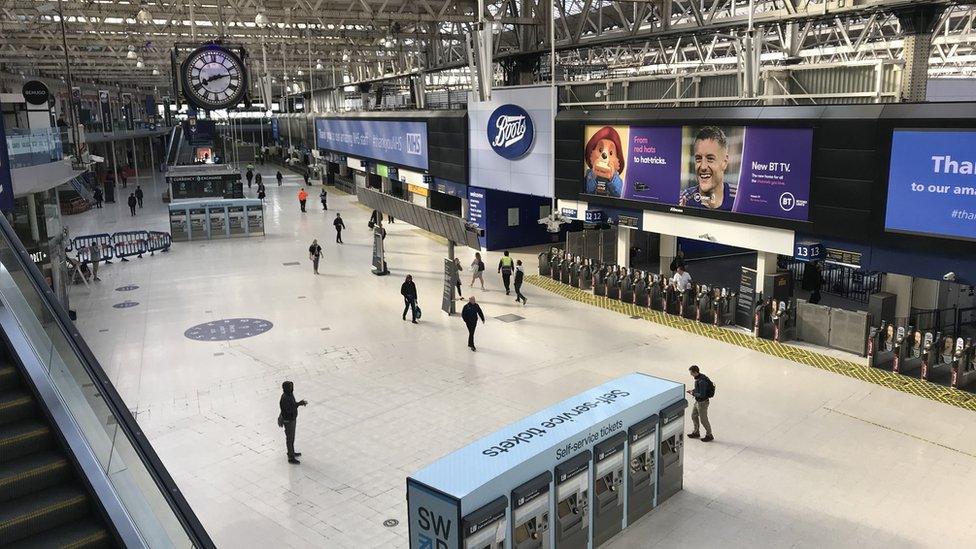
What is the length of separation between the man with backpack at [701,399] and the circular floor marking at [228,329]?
1071 cm

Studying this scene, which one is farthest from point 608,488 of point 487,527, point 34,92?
point 34,92

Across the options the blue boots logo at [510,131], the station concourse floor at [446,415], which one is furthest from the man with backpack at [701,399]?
the blue boots logo at [510,131]

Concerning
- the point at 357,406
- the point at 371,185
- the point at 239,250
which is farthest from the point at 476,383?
the point at 371,185

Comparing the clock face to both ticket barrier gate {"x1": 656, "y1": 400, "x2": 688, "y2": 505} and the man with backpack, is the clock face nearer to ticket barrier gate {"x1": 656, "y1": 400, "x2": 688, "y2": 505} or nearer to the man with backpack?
the man with backpack

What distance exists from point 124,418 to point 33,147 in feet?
55.9

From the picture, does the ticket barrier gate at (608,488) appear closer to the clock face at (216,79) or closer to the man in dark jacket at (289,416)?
the man in dark jacket at (289,416)

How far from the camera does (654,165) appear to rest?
19.2 metres

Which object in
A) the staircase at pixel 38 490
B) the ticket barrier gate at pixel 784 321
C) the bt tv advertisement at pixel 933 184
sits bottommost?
the ticket barrier gate at pixel 784 321

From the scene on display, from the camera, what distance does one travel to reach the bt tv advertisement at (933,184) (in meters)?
12.7

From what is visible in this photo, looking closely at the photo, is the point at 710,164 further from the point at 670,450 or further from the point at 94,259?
the point at 94,259

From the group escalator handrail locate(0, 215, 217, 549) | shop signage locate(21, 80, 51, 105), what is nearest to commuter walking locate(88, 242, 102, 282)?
shop signage locate(21, 80, 51, 105)

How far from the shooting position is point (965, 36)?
25922 mm

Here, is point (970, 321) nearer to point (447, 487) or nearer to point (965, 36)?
point (965, 36)

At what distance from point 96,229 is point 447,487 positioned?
107 feet
